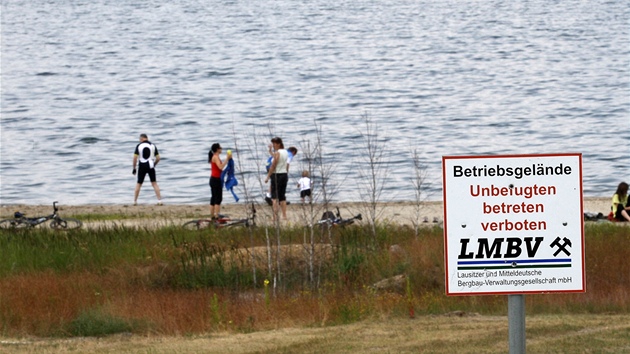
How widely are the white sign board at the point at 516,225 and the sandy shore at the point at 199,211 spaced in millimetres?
18818

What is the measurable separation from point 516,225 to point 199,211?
2617 cm

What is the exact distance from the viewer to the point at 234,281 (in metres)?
15.7

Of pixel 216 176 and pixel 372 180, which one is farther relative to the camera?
pixel 372 180

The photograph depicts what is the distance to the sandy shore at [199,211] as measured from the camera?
25.8 m

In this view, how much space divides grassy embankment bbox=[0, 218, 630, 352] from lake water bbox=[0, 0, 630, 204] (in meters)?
3.59

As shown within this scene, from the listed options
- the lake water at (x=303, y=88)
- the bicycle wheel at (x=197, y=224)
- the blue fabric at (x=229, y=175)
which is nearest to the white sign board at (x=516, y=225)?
the lake water at (x=303, y=88)

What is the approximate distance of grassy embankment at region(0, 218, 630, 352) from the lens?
40.3ft

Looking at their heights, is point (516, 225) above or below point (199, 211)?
above

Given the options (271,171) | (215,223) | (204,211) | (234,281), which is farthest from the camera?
(204,211)

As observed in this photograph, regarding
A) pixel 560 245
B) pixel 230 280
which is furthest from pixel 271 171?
pixel 560 245

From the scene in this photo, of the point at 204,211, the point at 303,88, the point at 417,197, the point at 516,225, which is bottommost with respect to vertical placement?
the point at 204,211

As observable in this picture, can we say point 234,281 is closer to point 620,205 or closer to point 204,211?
point 620,205

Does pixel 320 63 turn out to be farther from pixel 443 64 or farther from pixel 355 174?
pixel 355 174

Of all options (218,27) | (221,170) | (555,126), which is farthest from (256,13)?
(221,170)
